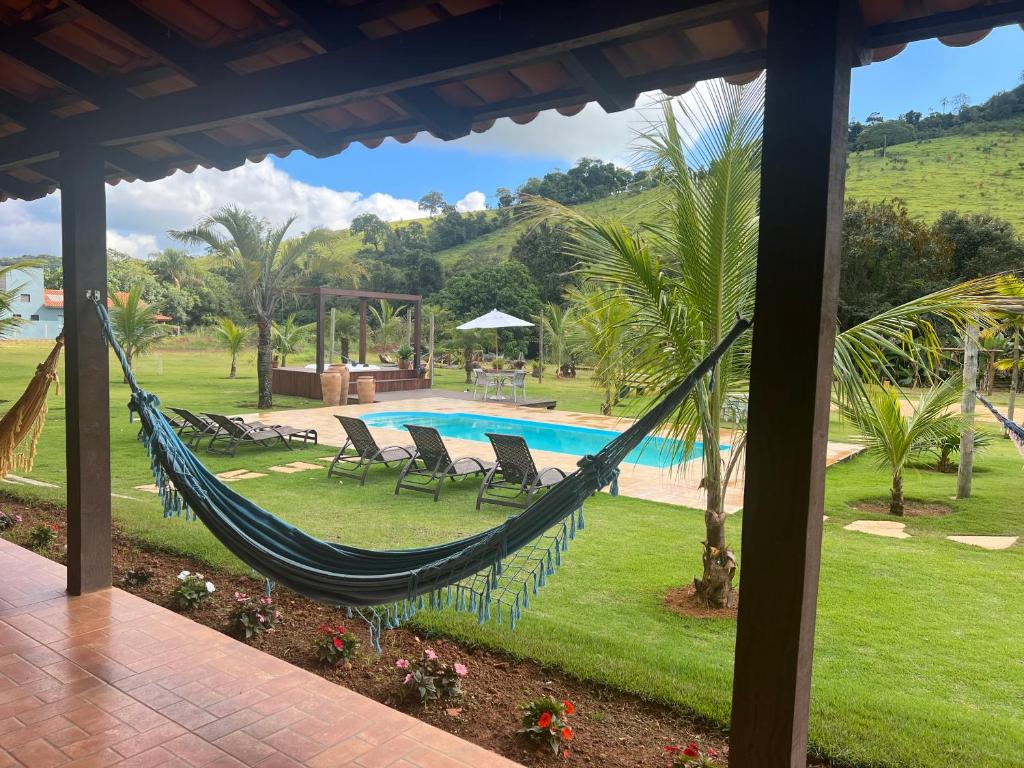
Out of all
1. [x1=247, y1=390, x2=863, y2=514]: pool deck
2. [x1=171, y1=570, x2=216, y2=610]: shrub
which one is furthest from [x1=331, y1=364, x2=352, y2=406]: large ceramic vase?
[x1=171, y1=570, x2=216, y2=610]: shrub

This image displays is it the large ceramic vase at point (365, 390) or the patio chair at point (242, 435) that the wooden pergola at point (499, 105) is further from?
the large ceramic vase at point (365, 390)

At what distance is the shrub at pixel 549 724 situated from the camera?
2.25 m

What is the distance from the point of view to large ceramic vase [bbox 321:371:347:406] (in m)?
13.1

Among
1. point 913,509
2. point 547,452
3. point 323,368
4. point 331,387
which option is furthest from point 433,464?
point 323,368

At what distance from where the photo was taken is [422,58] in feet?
6.41

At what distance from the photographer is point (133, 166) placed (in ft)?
11.7

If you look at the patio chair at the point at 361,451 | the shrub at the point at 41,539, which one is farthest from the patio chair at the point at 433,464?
the shrub at the point at 41,539

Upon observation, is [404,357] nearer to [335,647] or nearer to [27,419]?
[27,419]

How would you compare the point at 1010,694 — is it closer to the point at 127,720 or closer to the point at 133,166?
the point at 127,720

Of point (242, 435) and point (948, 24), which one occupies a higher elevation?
point (948, 24)

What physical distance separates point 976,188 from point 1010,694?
36.1 metres

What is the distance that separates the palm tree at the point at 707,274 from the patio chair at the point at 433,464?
302 centimetres

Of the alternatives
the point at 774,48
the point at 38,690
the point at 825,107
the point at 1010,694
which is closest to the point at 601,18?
the point at 774,48

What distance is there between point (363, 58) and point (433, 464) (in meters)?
4.94
